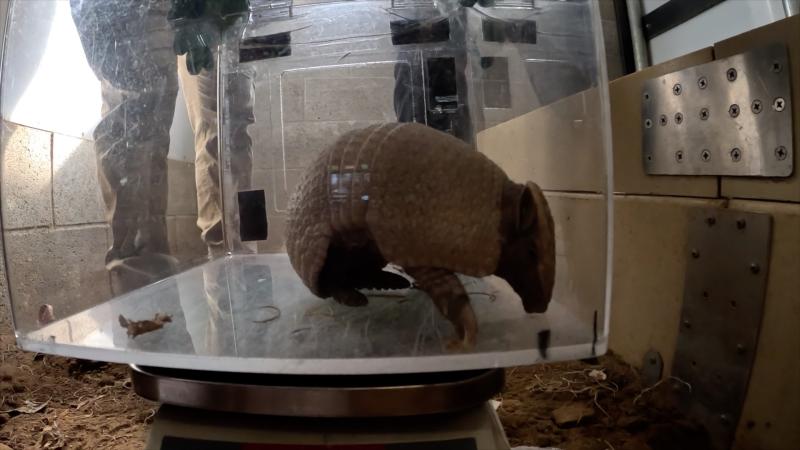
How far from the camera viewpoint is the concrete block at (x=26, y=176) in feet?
2.70

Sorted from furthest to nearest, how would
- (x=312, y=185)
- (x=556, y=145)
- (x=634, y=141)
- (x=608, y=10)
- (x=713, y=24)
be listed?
(x=608, y=10) → (x=713, y=24) → (x=634, y=141) → (x=556, y=145) → (x=312, y=185)

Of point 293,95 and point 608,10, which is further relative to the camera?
point 608,10

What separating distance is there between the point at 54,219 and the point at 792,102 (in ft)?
3.85

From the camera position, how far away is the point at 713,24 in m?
1.44

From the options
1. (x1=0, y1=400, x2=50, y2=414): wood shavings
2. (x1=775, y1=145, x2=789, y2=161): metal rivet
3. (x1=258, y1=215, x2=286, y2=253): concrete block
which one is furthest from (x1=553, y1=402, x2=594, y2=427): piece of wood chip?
(x1=0, y1=400, x2=50, y2=414): wood shavings

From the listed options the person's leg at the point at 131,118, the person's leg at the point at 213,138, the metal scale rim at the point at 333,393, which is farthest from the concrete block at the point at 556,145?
the person's leg at the point at 131,118

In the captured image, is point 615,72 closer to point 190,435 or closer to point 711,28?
point 711,28

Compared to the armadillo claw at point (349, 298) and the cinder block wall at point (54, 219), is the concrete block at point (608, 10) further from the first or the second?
the cinder block wall at point (54, 219)

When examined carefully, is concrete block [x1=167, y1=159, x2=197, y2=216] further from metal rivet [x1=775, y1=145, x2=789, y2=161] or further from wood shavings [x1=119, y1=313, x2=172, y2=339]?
metal rivet [x1=775, y1=145, x2=789, y2=161]

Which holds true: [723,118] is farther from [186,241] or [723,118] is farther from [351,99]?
[186,241]

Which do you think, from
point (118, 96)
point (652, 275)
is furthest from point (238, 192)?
point (652, 275)

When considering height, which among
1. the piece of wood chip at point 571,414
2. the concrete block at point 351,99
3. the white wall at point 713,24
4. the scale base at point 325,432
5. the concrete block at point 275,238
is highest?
the white wall at point 713,24

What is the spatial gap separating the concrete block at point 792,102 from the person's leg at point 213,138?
0.90 meters

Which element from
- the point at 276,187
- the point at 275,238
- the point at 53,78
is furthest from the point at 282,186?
the point at 53,78
